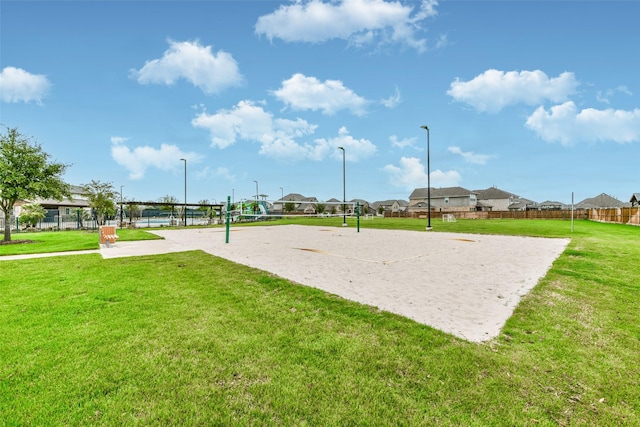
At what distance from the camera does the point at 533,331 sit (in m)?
3.91

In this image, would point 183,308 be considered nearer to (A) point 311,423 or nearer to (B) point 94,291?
(B) point 94,291

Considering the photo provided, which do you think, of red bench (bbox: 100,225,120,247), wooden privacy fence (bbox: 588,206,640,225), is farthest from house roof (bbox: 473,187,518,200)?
red bench (bbox: 100,225,120,247)

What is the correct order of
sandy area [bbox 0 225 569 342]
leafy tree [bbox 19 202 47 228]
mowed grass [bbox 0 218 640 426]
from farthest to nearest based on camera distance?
1. leafy tree [bbox 19 202 47 228]
2. sandy area [bbox 0 225 569 342]
3. mowed grass [bbox 0 218 640 426]

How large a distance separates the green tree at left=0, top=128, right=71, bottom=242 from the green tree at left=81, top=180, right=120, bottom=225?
10516 mm

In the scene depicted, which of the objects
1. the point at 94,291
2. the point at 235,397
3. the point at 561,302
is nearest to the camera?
the point at 235,397

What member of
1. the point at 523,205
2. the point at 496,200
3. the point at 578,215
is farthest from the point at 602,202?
the point at 578,215

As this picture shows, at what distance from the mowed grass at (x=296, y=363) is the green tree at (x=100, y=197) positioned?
2519cm

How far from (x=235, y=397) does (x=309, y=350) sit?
1.00m

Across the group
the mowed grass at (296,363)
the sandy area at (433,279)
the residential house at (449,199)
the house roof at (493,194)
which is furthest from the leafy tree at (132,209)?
the house roof at (493,194)

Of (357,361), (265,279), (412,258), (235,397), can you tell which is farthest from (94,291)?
(412,258)

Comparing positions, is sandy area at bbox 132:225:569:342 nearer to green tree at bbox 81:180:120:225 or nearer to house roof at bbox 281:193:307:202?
green tree at bbox 81:180:120:225

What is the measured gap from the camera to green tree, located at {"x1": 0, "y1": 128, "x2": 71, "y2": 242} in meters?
14.7

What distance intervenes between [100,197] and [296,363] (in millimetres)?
30398

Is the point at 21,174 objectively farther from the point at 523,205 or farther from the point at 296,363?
the point at 523,205
